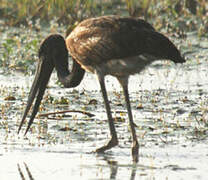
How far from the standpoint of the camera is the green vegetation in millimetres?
11046

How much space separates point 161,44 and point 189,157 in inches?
38.1

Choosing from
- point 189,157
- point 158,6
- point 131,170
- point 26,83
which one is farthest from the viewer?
point 158,6

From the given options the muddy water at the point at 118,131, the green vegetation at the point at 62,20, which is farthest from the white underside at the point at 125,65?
the green vegetation at the point at 62,20

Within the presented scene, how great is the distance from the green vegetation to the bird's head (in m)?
2.93

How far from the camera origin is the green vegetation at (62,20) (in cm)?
1105

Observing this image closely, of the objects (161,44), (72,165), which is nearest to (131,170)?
(72,165)

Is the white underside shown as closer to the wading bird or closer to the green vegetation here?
the wading bird

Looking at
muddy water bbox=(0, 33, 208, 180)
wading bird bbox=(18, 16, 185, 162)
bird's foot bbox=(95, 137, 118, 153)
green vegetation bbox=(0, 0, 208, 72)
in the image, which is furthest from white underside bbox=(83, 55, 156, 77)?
green vegetation bbox=(0, 0, 208, 72)

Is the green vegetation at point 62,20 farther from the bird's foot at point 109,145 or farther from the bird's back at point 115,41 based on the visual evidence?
the bird's foot at point 109,145

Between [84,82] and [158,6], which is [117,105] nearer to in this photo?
[84,82]

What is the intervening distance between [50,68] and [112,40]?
4.12 ft

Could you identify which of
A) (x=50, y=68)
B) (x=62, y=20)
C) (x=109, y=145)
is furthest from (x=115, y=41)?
(x=62, y=20)

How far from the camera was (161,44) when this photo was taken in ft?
20.5

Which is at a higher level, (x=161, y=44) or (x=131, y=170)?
(x=161, y=44)
